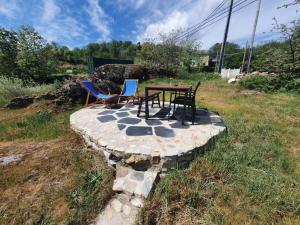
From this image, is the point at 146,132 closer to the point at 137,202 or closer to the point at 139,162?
the point at 139,162

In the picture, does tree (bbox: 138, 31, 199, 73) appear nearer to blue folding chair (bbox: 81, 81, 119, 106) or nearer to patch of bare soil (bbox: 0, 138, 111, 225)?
blue folding chair (bbox: 81, 81, 119, 106)

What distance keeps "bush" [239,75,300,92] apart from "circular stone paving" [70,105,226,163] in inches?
243

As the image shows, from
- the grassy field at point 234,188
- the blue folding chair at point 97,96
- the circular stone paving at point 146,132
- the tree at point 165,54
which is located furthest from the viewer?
the tree at point 165,54

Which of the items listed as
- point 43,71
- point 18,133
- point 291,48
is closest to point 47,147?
point 18,133

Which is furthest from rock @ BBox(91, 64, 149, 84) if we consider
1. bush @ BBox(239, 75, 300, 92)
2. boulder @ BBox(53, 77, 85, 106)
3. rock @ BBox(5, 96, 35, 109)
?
bush @ BBox(239, 75, 300, 92)

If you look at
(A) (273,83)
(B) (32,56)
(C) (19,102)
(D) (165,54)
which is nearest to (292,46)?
(A) (273,83)

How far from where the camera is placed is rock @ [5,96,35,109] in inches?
208

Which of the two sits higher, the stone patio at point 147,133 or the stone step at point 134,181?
the stone patio at point 147,133

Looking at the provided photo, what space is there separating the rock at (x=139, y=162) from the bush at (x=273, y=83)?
833 cm

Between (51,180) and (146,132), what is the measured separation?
56.7 inches

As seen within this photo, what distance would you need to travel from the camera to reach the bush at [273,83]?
784cm

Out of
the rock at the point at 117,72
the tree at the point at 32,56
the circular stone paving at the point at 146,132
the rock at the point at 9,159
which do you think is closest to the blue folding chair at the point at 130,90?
the circular stone paving at the point at 146,132

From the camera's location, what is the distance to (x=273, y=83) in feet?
27.3

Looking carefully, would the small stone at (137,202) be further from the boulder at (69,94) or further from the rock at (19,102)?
the rock at (19,102)
